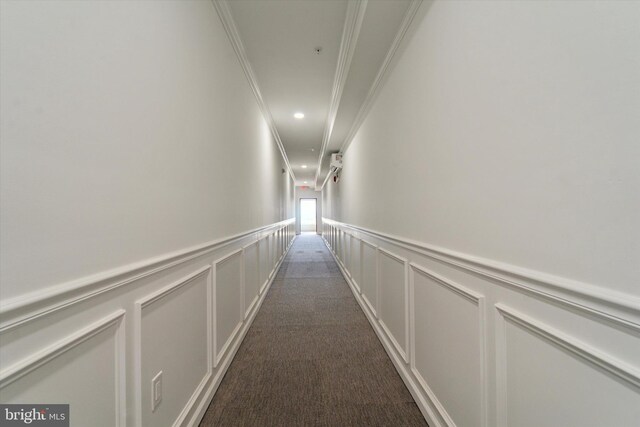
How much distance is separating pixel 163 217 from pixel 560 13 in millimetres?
1439

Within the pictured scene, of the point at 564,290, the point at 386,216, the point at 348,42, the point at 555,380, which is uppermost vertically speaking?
the point at 348,42

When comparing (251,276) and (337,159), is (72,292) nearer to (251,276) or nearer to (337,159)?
(251,276)

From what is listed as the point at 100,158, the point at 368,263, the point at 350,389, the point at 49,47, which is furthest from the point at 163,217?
the point at 368,263

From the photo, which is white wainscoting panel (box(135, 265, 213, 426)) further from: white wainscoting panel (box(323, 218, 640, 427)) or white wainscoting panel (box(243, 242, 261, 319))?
white wainscoting panel (box(323, 218, 640, 427))

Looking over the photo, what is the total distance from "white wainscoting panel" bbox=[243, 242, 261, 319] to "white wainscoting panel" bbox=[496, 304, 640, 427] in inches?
77.7

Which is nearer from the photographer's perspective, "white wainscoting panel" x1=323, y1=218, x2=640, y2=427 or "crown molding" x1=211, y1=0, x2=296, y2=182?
"white wainscoting panel" x1=323, y1=218, x2=640, y2=427

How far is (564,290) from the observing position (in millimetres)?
627

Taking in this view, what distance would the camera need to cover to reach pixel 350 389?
1603 mm

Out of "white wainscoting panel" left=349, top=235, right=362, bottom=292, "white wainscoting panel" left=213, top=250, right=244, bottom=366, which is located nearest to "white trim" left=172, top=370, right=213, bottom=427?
"white wainscoting panel" left=213, top=250, right=244, bottom=366

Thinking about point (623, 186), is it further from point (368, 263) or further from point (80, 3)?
point (368, 263)

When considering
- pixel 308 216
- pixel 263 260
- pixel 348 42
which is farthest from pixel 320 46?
pixel 308 216

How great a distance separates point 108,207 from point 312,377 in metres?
1.61

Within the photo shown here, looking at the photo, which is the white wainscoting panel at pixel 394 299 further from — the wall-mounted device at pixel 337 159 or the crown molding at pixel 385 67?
the wall-mounted device at pixel 337 159

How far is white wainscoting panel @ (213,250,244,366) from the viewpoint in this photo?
1643mm
